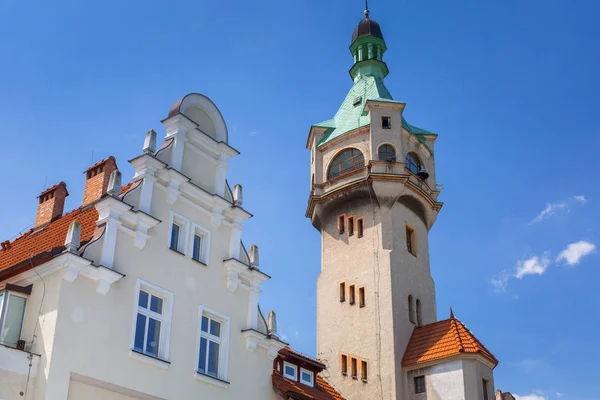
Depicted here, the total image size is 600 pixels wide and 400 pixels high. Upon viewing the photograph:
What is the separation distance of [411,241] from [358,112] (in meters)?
8.03

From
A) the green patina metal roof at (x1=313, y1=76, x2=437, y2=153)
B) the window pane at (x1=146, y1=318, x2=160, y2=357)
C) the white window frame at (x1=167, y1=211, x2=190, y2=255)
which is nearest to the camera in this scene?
the window pane at (x1=146, y1=318, x2=160, y2=357)

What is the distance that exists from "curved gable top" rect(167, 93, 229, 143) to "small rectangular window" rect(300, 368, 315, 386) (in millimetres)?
9066

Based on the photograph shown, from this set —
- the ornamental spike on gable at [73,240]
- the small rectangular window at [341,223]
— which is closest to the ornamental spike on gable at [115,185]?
the ornamental spike on gable at [73,240]


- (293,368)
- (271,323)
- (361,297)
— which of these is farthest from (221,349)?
(361,297)

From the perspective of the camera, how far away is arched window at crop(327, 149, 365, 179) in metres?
41.1

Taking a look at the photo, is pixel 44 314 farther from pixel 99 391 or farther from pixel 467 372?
pixel 467 372

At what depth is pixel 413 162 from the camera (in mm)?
41969

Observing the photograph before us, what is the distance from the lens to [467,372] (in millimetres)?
32031

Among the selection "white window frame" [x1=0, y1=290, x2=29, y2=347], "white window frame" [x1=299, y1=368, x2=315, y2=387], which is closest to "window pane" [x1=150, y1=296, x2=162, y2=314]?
"white window frame" [x1=0, y1=290, x2=29, y2=347]

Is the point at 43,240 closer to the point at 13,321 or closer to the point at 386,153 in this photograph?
the point at 13,321

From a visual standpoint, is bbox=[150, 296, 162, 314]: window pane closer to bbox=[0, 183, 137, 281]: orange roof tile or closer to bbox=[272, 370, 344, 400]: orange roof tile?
bbox=[0, 183, 137, 281]: orange roof tile

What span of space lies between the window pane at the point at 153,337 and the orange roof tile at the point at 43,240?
2.86 meters

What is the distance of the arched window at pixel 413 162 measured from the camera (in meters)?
41.2

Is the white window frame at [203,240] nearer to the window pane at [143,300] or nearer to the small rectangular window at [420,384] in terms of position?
the window pane at [143,300]
